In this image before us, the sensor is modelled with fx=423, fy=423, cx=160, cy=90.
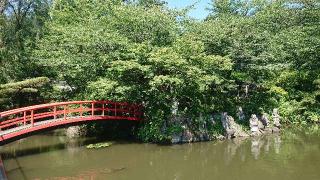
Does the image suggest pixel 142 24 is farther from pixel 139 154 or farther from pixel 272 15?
pixel 272 15

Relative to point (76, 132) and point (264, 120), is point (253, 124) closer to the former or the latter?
point (264, 120)

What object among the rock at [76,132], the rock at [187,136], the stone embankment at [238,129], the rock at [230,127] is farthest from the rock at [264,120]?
the rock at [76,132]

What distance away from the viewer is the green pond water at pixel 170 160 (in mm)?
16500

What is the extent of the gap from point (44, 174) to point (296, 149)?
11869mm

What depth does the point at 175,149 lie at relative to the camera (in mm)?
20812

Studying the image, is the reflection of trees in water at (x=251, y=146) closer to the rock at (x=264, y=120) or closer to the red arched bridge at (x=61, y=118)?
the rock at (x=264, y=120)

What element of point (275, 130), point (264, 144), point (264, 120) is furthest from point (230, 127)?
point (275, 130)

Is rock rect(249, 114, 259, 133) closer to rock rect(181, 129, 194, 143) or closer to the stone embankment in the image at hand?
the stone embankment

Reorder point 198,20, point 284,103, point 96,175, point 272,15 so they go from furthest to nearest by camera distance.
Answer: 1. point 272,15
2. point 284,103
3. point 198,20
4. point 96,175

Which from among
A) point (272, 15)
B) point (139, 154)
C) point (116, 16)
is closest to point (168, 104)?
point (139, 154)

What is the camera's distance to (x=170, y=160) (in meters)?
18.9

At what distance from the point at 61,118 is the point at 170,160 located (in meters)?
6.09

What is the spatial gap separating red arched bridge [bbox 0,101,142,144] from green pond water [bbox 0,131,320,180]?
1.30 m

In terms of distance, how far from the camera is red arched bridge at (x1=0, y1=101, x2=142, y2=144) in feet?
62.8
